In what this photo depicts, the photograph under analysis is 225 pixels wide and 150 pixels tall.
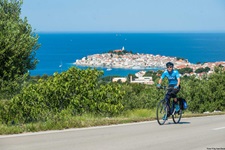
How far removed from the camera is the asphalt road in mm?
7344

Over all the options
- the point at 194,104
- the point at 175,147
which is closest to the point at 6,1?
the point at 194,104

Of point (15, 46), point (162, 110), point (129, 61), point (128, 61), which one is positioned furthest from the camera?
point (129, 61)

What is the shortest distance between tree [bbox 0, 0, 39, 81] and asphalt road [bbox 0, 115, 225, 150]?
43.3 ft

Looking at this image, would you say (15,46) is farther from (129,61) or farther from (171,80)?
(129,61)

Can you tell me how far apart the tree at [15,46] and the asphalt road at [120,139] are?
13.2 m

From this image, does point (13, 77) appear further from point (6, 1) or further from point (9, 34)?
point (6, 1)

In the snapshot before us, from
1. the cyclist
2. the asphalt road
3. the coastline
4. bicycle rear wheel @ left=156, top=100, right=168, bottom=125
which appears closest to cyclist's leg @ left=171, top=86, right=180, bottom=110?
the cyclist

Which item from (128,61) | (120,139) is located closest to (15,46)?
(120,139)

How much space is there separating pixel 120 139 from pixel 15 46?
15179mm

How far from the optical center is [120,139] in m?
8.25

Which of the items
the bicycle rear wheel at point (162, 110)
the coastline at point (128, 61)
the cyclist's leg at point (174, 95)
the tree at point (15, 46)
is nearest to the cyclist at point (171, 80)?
the cyclist's leg at point (174, 95)

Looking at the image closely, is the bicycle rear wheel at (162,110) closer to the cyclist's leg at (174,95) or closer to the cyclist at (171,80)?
the cyclist at (171,80)

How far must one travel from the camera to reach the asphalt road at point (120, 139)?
7.34 m

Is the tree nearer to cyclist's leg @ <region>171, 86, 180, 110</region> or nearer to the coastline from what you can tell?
cyclist's leg @ <region>171, 86, 180, 110</region>
